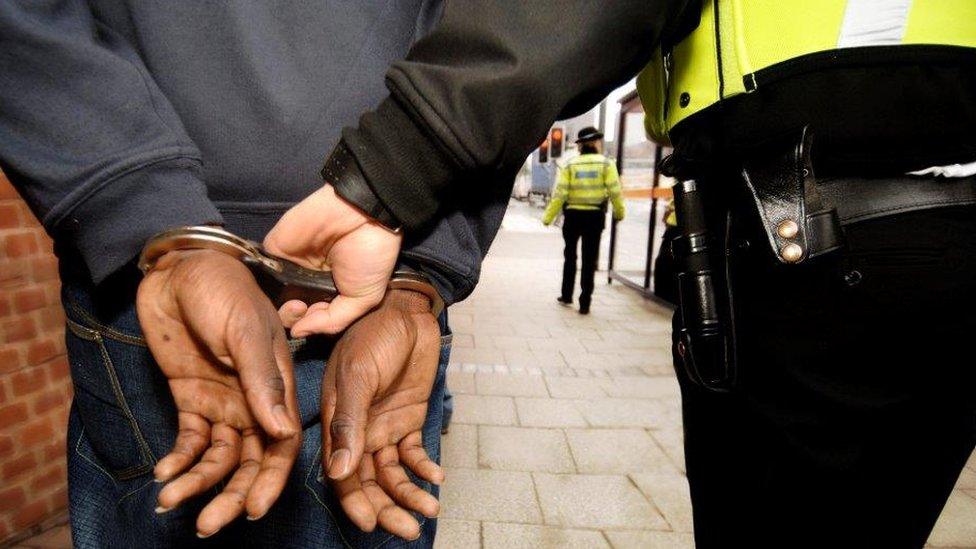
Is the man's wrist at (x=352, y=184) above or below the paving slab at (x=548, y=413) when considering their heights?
above

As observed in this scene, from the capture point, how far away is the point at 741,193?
823mm

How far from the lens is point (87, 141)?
63 centimetres

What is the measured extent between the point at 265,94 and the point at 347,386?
18.0 inches

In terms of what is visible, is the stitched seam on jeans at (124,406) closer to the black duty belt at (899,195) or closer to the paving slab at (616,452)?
the black duty belt at (899,195)

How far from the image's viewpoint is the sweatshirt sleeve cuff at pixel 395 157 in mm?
649

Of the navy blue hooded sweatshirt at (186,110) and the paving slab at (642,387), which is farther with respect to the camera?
the paving slab at (642,387)

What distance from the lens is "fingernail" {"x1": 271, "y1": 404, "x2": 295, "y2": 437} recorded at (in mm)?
550

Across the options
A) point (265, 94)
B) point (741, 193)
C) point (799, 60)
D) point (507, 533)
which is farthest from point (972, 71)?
point (507, 533)

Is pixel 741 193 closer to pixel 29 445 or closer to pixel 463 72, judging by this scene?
→ pixel 463 72

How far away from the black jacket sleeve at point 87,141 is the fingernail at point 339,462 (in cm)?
37

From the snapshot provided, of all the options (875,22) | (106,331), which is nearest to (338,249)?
(106,331)

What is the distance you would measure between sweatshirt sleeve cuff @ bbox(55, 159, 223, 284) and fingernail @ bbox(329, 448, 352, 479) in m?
0.37

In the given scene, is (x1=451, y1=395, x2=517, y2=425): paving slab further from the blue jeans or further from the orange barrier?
the orange barrier

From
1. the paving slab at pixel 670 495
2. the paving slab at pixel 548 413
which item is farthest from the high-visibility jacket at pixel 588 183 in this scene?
the paving slab at pixel 670 495
